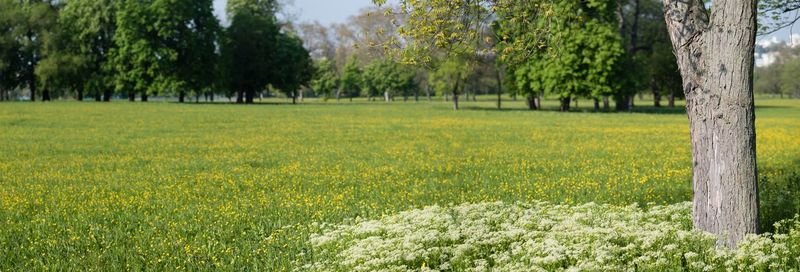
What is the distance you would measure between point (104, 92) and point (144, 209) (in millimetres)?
77867

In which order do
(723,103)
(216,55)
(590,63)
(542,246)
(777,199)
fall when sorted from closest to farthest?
(542,246) → (723,103) → (777,199) → (590,63) → (216,55)

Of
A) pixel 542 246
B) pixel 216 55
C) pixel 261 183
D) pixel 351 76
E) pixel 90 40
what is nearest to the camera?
pixel 542 246

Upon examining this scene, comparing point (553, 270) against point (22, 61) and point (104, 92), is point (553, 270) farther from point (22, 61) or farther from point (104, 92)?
point (22, 61)

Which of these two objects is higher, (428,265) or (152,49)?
(152,49)

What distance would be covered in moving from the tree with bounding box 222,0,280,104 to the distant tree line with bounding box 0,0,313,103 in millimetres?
579

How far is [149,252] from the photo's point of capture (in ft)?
30.7

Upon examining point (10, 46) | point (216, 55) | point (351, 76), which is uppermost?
point (10, 46)

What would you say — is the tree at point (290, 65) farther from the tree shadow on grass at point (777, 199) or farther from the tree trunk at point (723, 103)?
the tree trunk at point (723, 103)

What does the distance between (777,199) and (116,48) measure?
81890 millimetres

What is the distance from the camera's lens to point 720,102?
7.71m

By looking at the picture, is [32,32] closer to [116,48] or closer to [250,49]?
[116,48]

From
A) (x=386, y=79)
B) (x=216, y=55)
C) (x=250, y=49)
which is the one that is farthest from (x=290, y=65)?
(x=386, y=79)

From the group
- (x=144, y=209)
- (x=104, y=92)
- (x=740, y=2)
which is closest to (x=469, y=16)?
(x=740, y=2)

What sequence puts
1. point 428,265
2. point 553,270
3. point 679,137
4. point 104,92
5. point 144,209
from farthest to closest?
point 104,92 < point 679,137 < point 144,209 < point 428,265 < point 553,270
